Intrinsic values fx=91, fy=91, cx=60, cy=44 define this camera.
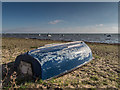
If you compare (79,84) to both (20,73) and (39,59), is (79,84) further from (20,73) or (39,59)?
(20,73)

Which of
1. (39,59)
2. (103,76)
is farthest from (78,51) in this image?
(39,59)

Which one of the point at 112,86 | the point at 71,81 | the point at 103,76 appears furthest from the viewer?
the point at 103,76

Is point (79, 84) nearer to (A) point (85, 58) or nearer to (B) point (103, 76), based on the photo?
(B) point (103, 76)

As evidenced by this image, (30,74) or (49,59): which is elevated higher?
(49,59)

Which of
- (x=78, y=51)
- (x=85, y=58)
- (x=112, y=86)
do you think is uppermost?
(x=78, y=51)

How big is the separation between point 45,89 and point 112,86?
3.31m

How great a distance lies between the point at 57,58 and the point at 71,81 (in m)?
1.43

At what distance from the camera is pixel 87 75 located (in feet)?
18.4

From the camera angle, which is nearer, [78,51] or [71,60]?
[71,60]

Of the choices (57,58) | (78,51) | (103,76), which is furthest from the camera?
(78,51)

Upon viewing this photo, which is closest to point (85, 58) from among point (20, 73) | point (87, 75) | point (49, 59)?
point (87, 75)

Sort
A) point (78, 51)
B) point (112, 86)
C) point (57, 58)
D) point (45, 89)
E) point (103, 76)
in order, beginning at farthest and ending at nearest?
point (78, 51)
point (103, 76)
point (57, 58)
point (112, 86)
point (45, 89)

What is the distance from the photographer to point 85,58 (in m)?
7.02

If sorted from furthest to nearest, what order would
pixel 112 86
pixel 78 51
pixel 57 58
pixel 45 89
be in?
pixel 78 51 → pixel 57 58 → pixel 112 86 → pixel 45 89
